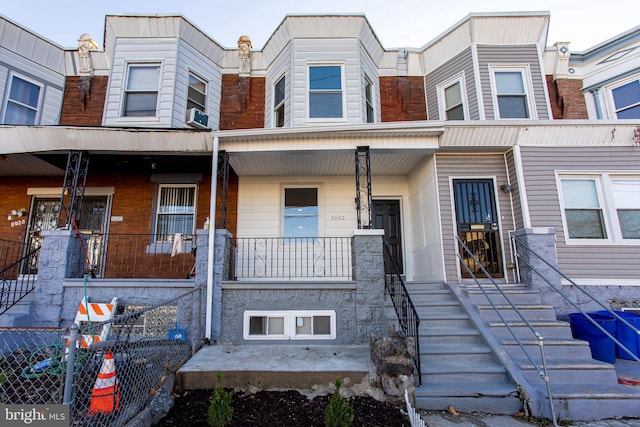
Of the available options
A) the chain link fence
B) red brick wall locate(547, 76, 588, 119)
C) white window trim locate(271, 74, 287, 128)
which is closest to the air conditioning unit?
white window trim locate(271, 74, 287, 128)

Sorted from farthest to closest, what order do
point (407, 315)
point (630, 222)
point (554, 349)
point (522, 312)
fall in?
point (630, 222) → point (522, 312) → point (407, 315) → point (554, 349)

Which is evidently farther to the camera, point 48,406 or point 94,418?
point 94,418

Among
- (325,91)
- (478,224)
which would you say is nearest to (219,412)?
(478,224)

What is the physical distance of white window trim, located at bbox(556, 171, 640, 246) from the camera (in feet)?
19.7

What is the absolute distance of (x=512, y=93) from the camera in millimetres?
7613

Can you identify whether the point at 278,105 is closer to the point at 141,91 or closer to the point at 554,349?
the point at 141,91

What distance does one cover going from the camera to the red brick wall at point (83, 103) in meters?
8.27

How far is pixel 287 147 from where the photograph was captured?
620 cm

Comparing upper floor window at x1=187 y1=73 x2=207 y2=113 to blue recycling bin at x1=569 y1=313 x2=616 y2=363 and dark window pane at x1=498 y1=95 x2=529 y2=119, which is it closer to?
dark window pane at x1=498 y1=95 x2=529 y2=119

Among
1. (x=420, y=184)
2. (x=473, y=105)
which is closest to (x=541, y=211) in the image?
(x=420, y=184)

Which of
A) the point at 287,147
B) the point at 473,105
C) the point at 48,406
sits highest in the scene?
the point at 473,105

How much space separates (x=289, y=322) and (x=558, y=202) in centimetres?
549

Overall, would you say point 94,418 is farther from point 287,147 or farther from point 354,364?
point 287,147

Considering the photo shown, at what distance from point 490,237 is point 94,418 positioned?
651 centimetres
